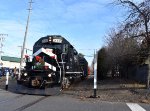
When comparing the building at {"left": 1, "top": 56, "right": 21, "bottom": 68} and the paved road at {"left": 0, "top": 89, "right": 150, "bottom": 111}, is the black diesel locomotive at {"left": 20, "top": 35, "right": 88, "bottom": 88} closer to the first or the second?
the paved road at {"left": 0, "top": 89, "right": 150, "bottom": 111}

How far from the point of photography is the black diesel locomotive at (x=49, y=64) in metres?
24.0

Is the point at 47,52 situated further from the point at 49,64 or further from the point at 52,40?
the point at 52,40

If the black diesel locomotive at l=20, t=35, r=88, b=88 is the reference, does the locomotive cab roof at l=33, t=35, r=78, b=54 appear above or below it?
above

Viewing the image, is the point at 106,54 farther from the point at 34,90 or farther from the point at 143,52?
the point at 34,90

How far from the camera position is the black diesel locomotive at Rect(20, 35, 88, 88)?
946 inches

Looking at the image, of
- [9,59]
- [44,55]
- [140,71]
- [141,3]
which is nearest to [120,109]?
[44,55]

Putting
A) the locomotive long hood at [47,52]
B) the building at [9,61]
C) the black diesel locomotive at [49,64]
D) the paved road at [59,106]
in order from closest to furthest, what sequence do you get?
the paved road at [59,106] → the black diesel locomotive at [49,64] → the locomotive long hood at [47,52] → the building at [9,61]

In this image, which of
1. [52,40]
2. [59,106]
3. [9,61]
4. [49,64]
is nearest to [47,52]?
[49,64]

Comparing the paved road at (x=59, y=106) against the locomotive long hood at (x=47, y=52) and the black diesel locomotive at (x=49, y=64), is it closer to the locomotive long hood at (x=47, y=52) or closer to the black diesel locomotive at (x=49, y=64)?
the black diesel locomotive at (x=49, y=64)

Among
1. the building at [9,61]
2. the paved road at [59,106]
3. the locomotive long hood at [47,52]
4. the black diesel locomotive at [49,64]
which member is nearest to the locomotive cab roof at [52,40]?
the black diesel locomotive at [49,64]

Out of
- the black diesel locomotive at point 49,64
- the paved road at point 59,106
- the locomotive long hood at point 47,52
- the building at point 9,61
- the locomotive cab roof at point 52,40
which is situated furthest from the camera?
the building at point 9,61

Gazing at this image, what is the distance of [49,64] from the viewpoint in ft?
83.7

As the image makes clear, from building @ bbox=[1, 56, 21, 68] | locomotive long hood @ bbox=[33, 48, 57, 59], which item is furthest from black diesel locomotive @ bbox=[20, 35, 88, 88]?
building @ bbox=[1, 56, 21, 68]

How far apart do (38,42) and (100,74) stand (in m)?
21.7
